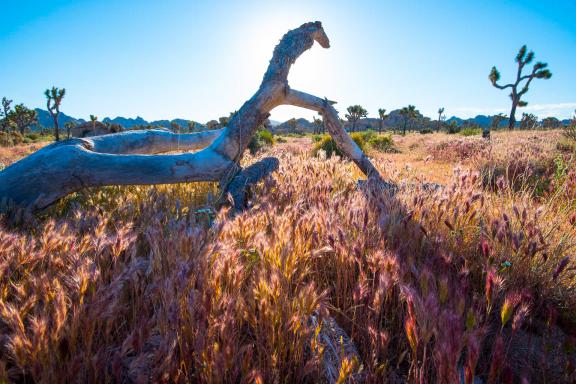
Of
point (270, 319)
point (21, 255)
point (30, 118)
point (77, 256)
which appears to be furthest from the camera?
point (30, 118)

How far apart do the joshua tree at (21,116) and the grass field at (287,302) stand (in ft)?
248

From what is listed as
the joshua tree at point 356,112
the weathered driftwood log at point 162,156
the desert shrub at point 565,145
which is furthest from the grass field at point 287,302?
the joshua tree at point 356,112

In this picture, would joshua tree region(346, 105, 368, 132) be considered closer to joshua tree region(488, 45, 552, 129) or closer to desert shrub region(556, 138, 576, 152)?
joshua tree region(488, 45, 552, 129)

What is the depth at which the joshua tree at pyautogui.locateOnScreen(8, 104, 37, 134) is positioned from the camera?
57.9 meters

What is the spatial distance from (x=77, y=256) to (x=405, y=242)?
2.02 metres

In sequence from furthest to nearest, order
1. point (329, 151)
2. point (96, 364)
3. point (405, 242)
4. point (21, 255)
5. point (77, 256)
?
1. point (329, 151)
2. point (405, 242)
3. point (21, 255)
4. point (77, 256)
5. point (96, 364)

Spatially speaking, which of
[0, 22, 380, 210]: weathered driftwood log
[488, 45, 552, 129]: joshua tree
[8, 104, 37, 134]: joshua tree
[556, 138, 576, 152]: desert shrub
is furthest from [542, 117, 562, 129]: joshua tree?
[8, 104, 37, 134]: joshua tree

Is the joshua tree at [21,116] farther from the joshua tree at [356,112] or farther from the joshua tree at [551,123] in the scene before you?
the joshua tree at [551,123]

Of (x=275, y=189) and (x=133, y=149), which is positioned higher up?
(x=133, y=149)

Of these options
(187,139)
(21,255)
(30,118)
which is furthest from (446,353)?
(30,118)

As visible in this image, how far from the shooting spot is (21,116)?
195 feet

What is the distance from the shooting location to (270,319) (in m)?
1.21

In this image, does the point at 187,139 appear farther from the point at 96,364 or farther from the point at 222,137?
the point at 96,364

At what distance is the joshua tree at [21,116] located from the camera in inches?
2280
